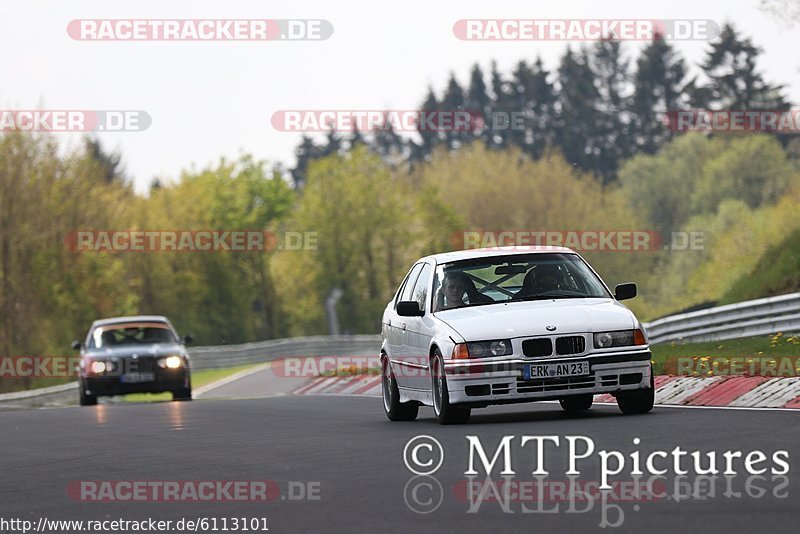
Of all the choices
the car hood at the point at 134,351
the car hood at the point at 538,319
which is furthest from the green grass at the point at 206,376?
the car hood at the point at 538,319

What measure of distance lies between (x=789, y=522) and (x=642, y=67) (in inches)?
5102

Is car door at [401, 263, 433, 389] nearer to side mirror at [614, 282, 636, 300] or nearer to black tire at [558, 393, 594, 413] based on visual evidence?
black tire at [558, 393, 594, 413]

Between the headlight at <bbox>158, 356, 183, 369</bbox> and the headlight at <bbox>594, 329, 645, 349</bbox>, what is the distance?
45.2ft

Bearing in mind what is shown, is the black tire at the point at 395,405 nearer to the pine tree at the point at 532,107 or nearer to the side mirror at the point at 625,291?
the side mirror at the point at 625,291

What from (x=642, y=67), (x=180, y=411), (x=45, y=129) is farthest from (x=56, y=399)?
(x=642, y=67)

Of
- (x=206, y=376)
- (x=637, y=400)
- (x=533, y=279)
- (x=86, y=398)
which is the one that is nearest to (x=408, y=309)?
(x=533, y=279)

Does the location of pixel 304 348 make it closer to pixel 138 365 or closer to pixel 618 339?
pixel 138 365

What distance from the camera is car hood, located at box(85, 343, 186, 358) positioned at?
26766 mm

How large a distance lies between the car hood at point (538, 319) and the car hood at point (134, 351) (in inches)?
497

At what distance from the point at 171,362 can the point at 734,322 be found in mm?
9613

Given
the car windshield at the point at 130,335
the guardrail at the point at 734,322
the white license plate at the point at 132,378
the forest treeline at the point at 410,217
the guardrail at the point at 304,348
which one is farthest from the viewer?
the forest treeline at the point at 410,217

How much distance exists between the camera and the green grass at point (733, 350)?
66.2 feet

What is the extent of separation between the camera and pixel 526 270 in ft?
51.1

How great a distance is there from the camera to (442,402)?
14500mm
